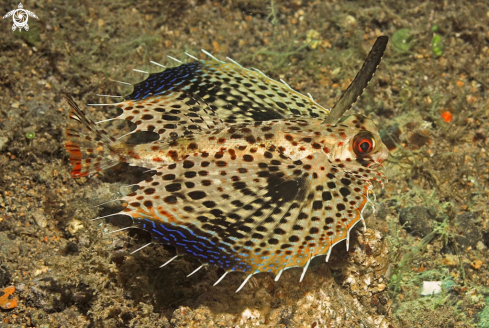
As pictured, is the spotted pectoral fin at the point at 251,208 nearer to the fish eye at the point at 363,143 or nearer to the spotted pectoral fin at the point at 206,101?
the fish eye at the point at 363,143

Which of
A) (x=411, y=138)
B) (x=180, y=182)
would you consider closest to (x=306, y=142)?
(x=180, y=182)

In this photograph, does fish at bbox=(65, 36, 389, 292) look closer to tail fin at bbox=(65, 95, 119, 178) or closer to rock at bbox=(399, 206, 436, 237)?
tail fin at bbox=(65, 95, 119, 178)

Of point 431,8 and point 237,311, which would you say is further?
point 431,8

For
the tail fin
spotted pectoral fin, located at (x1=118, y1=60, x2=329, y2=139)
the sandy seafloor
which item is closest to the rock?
the sandy seafloor

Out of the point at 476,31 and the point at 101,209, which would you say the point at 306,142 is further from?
the point at 476,31

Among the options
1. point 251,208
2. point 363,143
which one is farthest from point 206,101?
point 363,143

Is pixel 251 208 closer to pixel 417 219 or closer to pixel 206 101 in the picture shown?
pixel 206 101

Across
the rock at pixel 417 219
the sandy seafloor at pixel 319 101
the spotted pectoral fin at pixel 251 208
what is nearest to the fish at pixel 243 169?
the spotted pectoral fin at pixel 251 208
